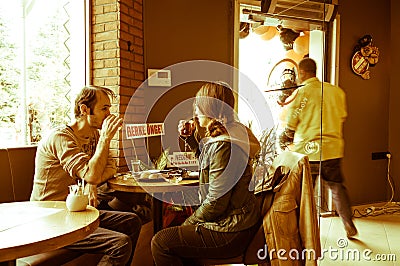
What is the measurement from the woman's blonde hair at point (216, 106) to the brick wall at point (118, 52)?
130cm

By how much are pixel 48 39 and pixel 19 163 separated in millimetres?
1600

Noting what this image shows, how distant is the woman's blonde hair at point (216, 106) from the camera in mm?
1787

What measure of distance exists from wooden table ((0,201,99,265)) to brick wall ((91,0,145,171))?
4.50 feet

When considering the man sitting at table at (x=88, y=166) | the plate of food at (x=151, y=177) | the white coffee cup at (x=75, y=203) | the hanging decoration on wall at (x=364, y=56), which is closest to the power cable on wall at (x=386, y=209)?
the hanging decoration on wall at (x=364, y=56)

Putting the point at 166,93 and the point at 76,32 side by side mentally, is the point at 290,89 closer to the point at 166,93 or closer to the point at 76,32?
the point at 166,93

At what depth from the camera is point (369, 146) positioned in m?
2.55

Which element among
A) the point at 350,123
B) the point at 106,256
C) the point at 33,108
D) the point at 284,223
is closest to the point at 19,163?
the point at 106,256

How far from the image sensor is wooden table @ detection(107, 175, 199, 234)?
7.13ft

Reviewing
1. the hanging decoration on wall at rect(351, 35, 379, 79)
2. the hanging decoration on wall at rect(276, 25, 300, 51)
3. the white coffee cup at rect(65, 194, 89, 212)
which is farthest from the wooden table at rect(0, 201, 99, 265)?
the hanging decoration on wall at rect(276, 25, 300, 51)

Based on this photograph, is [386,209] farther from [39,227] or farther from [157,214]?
[39,227]

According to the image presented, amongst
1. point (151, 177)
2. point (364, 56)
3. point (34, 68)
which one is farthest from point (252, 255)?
point (34, 68)

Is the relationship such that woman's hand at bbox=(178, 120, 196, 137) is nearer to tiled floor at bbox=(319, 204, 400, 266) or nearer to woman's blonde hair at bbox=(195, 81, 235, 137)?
woman's blonde hair at bbox=(195, 81, 235, 137)

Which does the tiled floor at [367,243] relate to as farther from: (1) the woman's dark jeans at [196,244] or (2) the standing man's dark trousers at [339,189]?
(1) the woman's dark jeans at [196,244]

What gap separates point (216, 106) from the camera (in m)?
1.82
